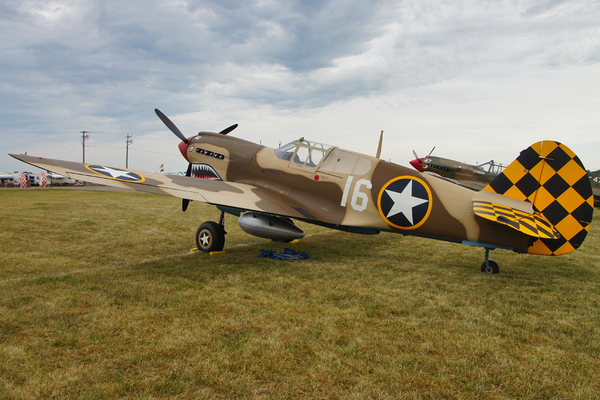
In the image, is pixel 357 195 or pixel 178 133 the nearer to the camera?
pixel 357 195

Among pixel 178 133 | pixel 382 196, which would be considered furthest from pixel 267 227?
pixel 178 133

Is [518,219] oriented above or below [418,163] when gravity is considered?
below

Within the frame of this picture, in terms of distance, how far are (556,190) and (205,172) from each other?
22.7ft

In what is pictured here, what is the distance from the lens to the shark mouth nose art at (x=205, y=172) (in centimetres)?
797

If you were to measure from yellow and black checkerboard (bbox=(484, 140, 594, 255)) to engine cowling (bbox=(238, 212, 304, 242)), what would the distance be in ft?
12.6

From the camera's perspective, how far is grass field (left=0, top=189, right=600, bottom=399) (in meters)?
2.39

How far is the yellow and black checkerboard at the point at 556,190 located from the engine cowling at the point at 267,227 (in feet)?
12.6

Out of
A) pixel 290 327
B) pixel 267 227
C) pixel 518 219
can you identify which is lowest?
pixel 290 327

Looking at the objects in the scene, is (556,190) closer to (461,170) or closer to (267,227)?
(267,227)

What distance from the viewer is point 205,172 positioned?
318 inches

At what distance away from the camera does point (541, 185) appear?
532cm

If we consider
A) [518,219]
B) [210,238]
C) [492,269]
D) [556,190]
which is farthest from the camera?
[210,238]

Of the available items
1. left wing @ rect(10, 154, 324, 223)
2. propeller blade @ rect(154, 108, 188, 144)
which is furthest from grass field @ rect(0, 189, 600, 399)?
propeller blade @ rect(154, 108, 188, 144)

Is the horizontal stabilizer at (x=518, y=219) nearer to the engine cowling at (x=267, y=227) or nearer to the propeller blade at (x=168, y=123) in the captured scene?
the engine cowling at (x=267, y=227)
